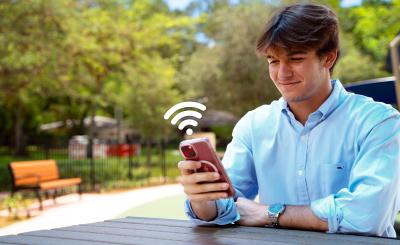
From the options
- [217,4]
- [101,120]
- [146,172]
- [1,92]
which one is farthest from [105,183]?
[217,4]

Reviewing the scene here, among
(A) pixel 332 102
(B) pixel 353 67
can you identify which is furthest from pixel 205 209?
(B) pixel 353 67

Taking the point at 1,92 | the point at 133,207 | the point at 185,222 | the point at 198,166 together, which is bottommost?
the point at 133,207

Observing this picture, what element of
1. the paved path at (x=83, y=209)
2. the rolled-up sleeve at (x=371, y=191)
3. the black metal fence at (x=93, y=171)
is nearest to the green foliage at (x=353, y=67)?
the black metal fence at (x=93, y=171)

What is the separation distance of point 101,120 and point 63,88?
20.6 meters

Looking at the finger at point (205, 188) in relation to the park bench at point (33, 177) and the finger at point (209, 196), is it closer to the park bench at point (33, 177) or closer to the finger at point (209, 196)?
the finger at point (209, 196)

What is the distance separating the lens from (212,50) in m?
26.1

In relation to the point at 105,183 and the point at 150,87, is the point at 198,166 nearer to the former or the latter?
the point at 105,183

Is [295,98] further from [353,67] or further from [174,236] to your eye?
[353,67]

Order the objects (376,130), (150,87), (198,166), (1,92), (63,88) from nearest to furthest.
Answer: (198,166), (376,130), (1,92), (63,88), (150,87)

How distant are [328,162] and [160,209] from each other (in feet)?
24.2

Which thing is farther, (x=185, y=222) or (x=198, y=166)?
(x=185, y=222)

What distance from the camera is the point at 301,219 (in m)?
1.90

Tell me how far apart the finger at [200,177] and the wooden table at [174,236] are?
187 mm

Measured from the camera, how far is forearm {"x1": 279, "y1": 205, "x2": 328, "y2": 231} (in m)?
1.87
